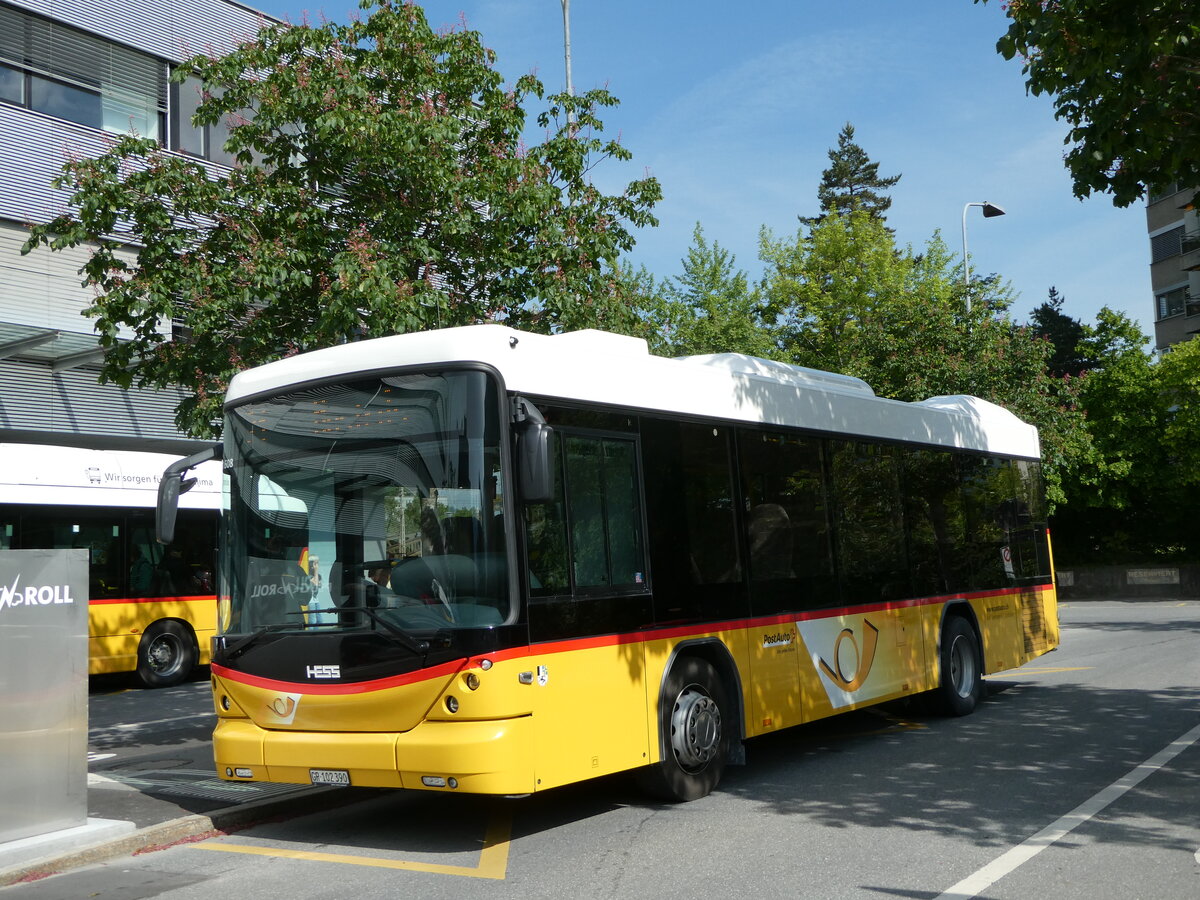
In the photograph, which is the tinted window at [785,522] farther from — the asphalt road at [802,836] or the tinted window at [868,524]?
the asphalt road at [802,836]

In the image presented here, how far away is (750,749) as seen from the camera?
10.8 meters

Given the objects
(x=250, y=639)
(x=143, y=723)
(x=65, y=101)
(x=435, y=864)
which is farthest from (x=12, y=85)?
(x=435, y=864)

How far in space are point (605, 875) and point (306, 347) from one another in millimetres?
6710

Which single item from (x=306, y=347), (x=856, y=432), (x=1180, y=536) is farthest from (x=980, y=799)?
(x=1180, y=536)

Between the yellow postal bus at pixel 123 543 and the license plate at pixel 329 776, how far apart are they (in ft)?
38.2

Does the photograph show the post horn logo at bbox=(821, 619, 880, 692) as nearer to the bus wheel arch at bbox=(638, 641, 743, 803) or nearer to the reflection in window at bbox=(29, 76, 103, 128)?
the bus wheel arch at bbox=(638, 641, 743, 803)

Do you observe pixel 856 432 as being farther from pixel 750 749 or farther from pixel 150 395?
pixel 150 395

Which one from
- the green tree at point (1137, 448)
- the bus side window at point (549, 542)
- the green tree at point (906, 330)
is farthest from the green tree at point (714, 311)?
the bus side window at point (549, 542)

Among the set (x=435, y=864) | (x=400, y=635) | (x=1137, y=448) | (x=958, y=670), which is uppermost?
(x=1137, y=448)

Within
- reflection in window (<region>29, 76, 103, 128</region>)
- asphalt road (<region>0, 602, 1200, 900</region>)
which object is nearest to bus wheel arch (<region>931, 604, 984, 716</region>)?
asphalt road (<region>0, 602, 1200, 900</region>)

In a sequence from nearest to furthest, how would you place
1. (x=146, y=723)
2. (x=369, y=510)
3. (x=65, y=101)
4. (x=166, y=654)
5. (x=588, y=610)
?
(x=369, y=510) < (x=588, y=610) < (x=146, y=723) < (x=166, y=654) < (x=65, y=101)

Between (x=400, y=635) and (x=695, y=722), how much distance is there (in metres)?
2.36

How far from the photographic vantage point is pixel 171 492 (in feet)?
26.4

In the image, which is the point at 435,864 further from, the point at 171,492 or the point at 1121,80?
the point at 1121,80
